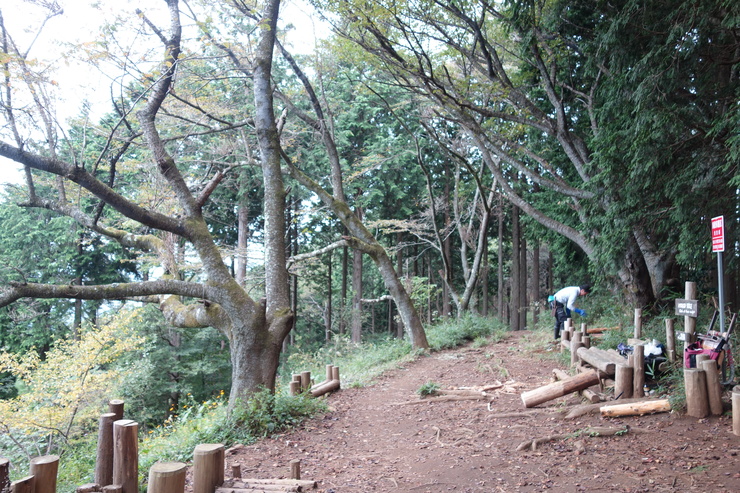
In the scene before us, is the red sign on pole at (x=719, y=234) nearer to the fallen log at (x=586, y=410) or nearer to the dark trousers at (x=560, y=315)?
the fallen log at (x=586, y=410)

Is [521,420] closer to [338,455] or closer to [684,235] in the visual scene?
[338,455]

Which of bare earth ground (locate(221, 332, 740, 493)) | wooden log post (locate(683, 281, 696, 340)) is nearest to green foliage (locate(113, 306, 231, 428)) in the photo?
bare earth ground (locate(221, 332, 740, 493))

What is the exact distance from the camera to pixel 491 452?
16.8ft

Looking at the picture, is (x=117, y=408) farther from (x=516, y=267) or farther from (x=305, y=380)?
(x=516, y=267)

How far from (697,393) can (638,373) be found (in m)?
0.88

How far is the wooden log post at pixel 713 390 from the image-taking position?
4910mm

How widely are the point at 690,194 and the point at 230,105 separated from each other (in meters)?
12.3

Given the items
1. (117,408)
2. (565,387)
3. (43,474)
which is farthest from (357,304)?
(43,474)

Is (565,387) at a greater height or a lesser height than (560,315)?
lesser

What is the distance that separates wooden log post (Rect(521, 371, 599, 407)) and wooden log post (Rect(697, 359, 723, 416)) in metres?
1.38

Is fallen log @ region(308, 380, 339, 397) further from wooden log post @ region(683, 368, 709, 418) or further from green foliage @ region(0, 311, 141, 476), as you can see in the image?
green foliage @ region(0, 311, 141, 476)

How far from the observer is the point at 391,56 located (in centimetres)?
1047

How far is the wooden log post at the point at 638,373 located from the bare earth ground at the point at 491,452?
1.97 feet

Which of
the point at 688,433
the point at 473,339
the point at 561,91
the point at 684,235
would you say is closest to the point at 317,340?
the point at 473,339
